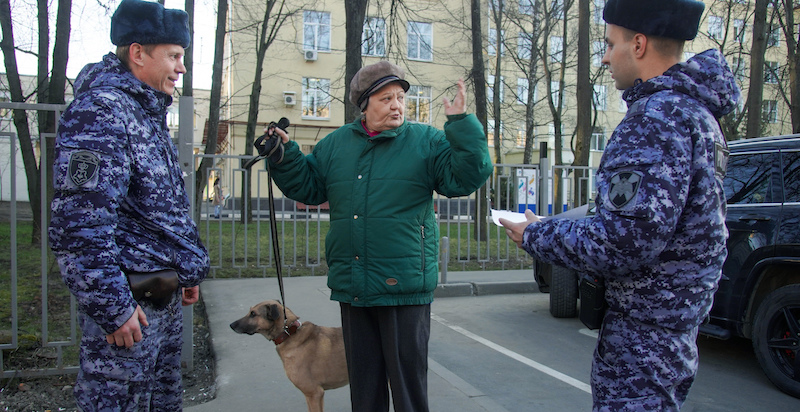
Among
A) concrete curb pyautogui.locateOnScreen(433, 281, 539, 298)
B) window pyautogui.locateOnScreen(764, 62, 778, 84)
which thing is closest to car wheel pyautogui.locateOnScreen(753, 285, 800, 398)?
concrete curb pyautogui.locateOnScreen(433, 281, 539, 298)

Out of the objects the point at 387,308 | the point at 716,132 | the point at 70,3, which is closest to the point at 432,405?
the point at 387,308

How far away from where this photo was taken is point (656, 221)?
1.59 meters

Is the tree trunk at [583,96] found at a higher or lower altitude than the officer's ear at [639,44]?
higher

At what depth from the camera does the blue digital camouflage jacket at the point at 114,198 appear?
1879 millimetres

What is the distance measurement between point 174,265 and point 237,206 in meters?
6.78

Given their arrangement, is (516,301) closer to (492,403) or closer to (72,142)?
(492,403)

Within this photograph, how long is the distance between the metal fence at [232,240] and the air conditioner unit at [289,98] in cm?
1740

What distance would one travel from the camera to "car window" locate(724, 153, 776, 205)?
4.54 metres

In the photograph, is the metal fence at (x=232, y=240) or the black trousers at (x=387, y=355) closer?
the black trousers at (x=387, y=355)

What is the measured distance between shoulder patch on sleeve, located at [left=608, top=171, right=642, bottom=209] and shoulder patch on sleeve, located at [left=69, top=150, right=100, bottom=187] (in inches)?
66.8

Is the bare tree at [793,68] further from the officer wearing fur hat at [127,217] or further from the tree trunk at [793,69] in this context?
the officer wearing fur hat at [127,217]

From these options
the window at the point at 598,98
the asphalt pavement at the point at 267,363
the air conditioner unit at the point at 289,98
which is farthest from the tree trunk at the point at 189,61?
the window at the point at 598,98

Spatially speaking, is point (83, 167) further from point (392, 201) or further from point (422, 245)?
point (422, 245)

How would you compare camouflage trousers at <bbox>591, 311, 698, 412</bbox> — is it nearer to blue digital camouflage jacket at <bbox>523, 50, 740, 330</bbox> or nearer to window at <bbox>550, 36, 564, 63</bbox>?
blue digital camouflage jacket at <bbox>523, 50, 740, 330</bbox>
